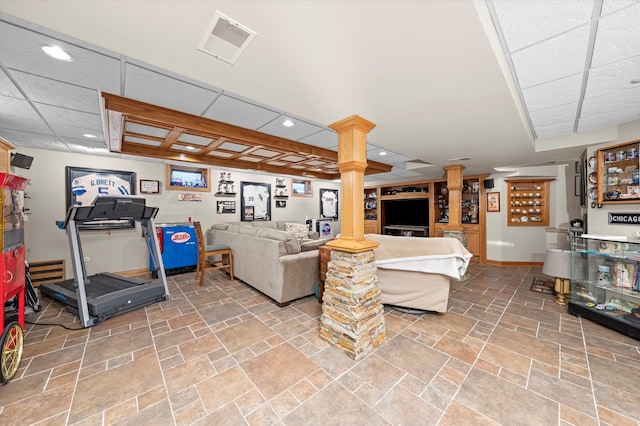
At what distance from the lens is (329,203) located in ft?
28.0

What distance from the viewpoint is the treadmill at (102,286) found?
9.23 feet

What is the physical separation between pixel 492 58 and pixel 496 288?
155 inches

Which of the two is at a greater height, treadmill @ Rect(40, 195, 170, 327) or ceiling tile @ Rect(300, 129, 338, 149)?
ceiling tile @ Rect(300, 129, 338, 149)

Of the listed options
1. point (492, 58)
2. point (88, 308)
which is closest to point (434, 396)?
point (492, 58)

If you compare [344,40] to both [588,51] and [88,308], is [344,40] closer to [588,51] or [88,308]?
[588,51]

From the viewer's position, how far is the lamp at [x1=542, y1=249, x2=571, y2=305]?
336cm

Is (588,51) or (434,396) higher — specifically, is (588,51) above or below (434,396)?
above

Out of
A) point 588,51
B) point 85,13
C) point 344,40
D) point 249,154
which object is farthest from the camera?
point 249,154

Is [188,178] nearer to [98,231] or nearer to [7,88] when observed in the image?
[98,231]

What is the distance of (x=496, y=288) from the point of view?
411cm

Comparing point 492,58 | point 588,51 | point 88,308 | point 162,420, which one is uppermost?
point 588,51

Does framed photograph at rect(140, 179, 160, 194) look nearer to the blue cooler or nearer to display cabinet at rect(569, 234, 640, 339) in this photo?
the blue cooler

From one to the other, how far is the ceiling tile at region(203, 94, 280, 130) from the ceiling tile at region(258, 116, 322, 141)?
0.38ft

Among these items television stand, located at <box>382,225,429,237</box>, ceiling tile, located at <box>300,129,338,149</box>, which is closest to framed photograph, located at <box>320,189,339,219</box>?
television stand, located at <box>382,225,429,237</box>
